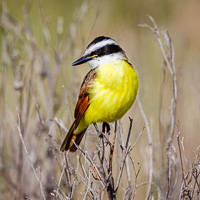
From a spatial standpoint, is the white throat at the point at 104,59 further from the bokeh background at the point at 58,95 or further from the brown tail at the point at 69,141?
the brown tail at the point at 69,141

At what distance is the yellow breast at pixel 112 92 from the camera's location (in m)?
3.89

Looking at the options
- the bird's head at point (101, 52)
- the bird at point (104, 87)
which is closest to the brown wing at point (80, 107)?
the bird at point (104, 87)

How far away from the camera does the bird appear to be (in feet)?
12.8

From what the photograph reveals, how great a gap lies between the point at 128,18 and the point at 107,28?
1.68 ft

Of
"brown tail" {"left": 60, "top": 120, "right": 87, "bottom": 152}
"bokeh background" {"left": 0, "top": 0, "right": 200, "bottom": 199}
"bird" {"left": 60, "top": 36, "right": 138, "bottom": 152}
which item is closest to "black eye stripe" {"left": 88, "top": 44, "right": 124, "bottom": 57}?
"bird" {"left": 60, "top": 36, "right": 138, "bottom": 152}

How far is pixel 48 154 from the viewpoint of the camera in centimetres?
495

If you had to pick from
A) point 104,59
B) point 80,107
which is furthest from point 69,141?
point 104,59

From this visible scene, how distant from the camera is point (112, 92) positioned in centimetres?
392

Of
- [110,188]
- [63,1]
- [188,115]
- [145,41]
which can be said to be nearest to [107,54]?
[110,188]

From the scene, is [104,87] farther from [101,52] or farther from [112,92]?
[101,52]

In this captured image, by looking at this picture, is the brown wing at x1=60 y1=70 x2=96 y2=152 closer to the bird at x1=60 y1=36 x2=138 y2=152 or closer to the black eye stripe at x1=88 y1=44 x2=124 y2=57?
the bird at x1=60 y1=36 x2=138 y2=152

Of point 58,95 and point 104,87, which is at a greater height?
point 104,87

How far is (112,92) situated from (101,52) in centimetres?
37

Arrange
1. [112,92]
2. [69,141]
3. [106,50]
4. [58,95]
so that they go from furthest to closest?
A: [58,95], [69,141], [106,50], [112,92]
